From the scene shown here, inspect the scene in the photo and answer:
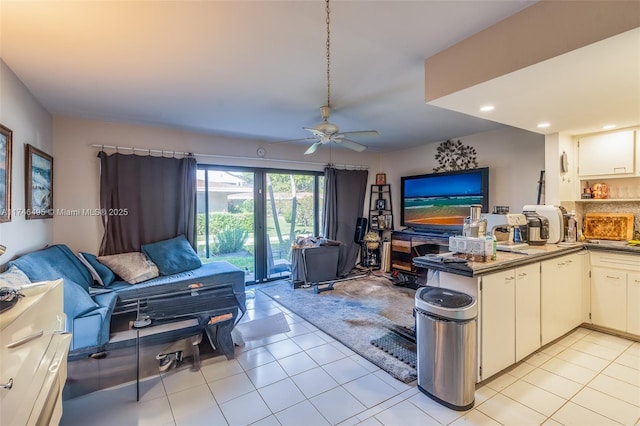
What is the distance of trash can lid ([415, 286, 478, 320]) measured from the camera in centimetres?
193

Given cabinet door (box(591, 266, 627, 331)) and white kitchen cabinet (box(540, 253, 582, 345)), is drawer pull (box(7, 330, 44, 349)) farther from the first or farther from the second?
cabinet door (box(591, 266, 627, 331))

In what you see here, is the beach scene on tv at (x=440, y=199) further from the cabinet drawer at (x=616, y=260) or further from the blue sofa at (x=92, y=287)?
the blue sofa at (x=92, y=287)

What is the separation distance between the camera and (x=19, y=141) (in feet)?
8.27

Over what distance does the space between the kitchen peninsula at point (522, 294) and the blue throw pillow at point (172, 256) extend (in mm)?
3004

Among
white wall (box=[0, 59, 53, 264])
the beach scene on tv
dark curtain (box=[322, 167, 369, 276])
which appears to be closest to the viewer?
white wall (box=[0, 59, 53, 264])

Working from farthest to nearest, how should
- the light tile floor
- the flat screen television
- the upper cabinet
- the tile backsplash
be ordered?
the flat screen television → the tile backsplash → the upper cabinet → the light tile floor

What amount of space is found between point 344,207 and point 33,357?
504 centimetres

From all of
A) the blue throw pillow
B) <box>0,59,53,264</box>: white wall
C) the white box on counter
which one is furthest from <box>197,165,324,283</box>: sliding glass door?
→ the white box on counter

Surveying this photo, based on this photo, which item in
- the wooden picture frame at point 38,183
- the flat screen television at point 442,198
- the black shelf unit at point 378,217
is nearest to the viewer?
the wooden picture frame at point 38,183

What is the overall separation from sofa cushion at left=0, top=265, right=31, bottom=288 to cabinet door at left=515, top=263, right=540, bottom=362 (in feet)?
11.7

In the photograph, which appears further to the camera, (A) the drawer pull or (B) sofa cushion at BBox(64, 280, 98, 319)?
(B) sofa cushion at BBox(64, 280, 98, 319)

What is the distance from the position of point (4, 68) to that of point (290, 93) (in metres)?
2.23

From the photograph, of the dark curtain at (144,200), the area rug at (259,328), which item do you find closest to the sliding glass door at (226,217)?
the dark curtain at (144,200)

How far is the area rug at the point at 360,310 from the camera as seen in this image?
106 inches
